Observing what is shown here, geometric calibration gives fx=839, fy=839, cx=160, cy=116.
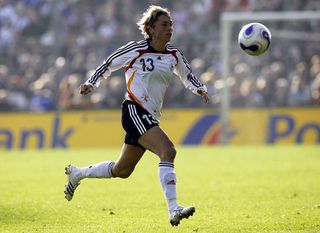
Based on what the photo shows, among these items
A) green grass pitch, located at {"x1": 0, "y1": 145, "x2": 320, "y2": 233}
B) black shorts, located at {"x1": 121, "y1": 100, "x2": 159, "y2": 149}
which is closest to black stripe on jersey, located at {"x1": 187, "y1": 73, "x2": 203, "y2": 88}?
black shorts, located at {"x1": 121, "y1": 100, "x2": 159, "y2": 149}

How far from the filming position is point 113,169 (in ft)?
33.5

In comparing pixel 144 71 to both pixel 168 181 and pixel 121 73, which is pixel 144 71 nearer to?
pixel 168 181

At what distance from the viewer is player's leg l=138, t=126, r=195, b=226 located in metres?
8.92

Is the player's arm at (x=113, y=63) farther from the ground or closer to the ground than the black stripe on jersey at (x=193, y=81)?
farther from the ground

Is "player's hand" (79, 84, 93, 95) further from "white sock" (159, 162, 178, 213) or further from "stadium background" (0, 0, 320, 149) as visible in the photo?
"stadium background" (0, 0, 320, 149)

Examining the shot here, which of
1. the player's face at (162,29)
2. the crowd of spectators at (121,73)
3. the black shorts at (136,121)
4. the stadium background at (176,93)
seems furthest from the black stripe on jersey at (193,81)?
the crowd of spectators at (121,73)

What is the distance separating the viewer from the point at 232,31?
2761 centimetres

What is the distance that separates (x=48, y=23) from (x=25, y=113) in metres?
4.01

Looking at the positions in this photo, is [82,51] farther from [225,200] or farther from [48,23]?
[225,200]

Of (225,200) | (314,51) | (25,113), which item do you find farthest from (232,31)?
(225,200)

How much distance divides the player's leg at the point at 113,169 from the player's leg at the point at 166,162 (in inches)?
14.9

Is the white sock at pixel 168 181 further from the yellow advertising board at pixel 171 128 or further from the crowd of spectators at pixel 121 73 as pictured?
the crowd of spectators at pixel 121 73

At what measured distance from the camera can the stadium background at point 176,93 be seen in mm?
26094

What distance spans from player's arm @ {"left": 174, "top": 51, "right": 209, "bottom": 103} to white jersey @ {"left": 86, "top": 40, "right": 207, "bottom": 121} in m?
0.19
